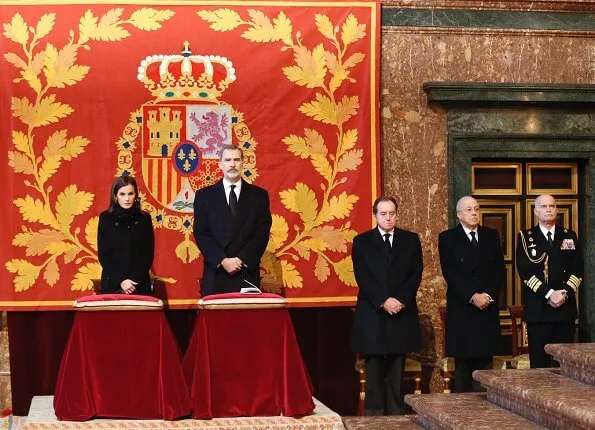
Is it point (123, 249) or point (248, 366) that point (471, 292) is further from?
point (123, 249)

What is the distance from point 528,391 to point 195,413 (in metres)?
1.98

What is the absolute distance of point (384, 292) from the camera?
7637 mm

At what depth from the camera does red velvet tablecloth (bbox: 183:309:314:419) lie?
22.5 feet

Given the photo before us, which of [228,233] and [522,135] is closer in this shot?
[228,233]

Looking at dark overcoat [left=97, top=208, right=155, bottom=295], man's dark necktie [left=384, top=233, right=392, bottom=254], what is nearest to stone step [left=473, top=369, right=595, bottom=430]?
man's dark necktie [left=384, top=233, right=392, bottom=254]

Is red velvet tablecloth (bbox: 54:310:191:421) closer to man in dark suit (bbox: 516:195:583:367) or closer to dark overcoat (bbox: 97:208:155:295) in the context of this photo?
dark overcoat (bbox: 97:208:155:295)

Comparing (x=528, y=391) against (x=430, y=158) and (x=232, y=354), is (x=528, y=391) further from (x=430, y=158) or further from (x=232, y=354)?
(x=430, y=158)

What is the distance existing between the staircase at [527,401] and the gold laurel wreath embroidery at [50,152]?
285cm

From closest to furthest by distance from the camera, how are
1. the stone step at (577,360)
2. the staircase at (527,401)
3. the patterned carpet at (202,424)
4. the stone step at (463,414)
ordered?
the staircase at (527,401) < the stone step at (463,414) < the stone step at (577,360) < the patterned carpet at (202,424)

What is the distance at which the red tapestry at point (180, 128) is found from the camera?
8.52 metres

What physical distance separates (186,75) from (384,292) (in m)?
2.35

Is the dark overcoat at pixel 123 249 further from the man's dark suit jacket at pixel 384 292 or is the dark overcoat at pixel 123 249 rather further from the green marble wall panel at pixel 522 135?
the green marble wall panel at pixel 522 135

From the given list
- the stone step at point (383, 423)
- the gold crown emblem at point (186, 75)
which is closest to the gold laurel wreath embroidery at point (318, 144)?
the gold crown emblem at point (186, 75)

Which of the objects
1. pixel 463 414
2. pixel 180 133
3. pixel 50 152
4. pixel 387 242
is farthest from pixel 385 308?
pixel 50 152
